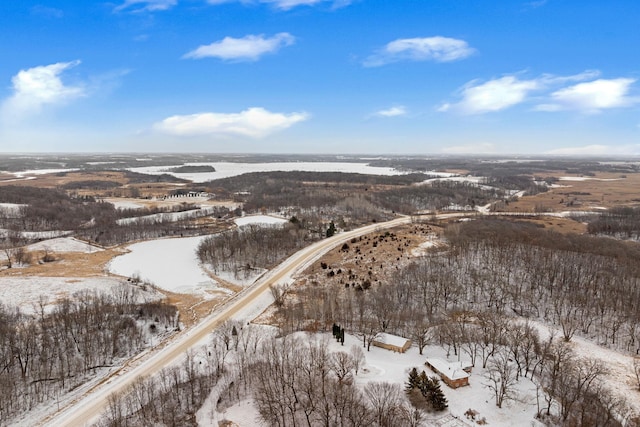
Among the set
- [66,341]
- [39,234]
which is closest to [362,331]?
[66,341]

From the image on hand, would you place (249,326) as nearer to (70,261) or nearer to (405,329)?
(405,329)

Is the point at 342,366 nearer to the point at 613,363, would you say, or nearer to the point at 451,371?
the point at 451,371

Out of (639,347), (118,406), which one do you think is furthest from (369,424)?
(639,347)

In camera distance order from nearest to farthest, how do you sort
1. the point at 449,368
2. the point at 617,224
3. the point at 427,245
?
the point at 449,368, the point at 427,245, the point at 617,224

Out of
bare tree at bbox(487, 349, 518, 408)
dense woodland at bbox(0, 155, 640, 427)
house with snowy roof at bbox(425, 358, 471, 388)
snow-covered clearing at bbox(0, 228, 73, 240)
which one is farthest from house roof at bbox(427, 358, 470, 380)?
snow-covered clearing at bbox(0, 228, 73, 240)

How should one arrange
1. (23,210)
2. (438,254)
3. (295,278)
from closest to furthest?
(295,278)
(438,254)
(23,210)

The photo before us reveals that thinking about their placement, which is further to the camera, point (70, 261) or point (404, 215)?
point (404, 215)
